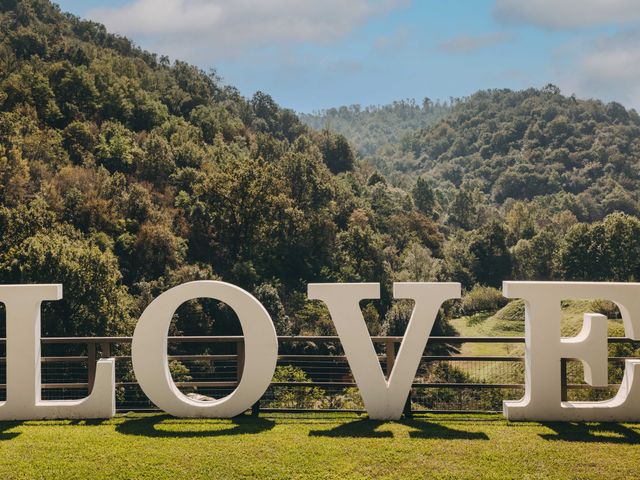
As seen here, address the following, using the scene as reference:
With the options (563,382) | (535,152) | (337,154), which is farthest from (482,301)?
(563,382)

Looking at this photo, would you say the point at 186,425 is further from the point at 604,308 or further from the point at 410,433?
the point at 604,308

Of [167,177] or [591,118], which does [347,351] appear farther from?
[591,118]

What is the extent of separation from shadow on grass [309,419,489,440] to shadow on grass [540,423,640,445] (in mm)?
920

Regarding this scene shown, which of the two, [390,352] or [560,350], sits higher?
[560,350]

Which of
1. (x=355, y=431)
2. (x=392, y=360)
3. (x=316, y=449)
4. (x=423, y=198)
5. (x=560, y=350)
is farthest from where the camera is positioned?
(x=423, y=198)

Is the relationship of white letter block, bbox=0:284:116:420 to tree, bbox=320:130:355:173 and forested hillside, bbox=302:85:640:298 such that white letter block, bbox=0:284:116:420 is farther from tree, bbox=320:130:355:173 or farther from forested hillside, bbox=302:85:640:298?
tree, bbox=320:130:355:173

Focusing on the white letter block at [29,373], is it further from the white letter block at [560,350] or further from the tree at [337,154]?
the tree at [337,154]

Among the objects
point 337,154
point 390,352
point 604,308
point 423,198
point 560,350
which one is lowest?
point 604,308

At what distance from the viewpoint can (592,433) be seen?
8.12m

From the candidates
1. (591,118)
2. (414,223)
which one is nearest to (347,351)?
(414,223)

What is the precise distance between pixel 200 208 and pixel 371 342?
137 feet

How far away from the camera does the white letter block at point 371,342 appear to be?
8766 mm

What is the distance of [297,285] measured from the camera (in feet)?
171

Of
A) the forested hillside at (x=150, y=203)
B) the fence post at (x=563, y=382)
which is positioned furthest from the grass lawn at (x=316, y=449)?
the forested hillside at (x=150, y=203)
